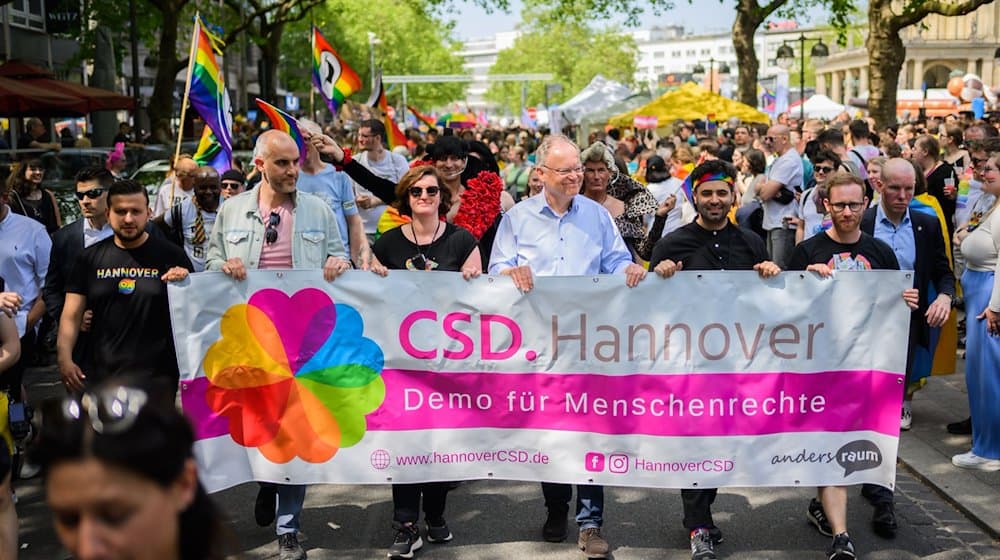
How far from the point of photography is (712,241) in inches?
237

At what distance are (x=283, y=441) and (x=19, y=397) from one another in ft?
8.24

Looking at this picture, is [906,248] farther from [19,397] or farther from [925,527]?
[19,397]

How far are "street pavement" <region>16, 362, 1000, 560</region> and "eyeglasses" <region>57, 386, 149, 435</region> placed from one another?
3533 mm

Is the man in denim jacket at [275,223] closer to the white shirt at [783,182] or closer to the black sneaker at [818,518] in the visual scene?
the black sneaker at [818,518]

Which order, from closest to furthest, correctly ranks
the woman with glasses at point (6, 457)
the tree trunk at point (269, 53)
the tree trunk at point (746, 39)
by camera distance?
the woman with glasses at point (6, 457) < the tree trunk at point (746, 39) < the tree trunk at point (269, 53)

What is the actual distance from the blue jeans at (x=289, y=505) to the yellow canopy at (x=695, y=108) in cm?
2497

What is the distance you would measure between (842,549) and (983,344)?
2232 millimetres

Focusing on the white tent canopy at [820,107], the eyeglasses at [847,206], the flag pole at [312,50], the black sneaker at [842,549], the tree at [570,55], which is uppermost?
the tree at [570,55]

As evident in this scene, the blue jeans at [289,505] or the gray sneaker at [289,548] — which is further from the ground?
the blue jeans at [289,505]

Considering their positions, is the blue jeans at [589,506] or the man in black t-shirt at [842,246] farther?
the man in black t-shirt at [842,246]

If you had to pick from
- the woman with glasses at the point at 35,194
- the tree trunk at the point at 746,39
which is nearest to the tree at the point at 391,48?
the tree trunk at the point at 746,39

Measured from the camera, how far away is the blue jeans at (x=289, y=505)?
574cm

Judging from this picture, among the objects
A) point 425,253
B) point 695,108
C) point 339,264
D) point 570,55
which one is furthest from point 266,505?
point 570,55

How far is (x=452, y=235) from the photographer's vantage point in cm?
620
